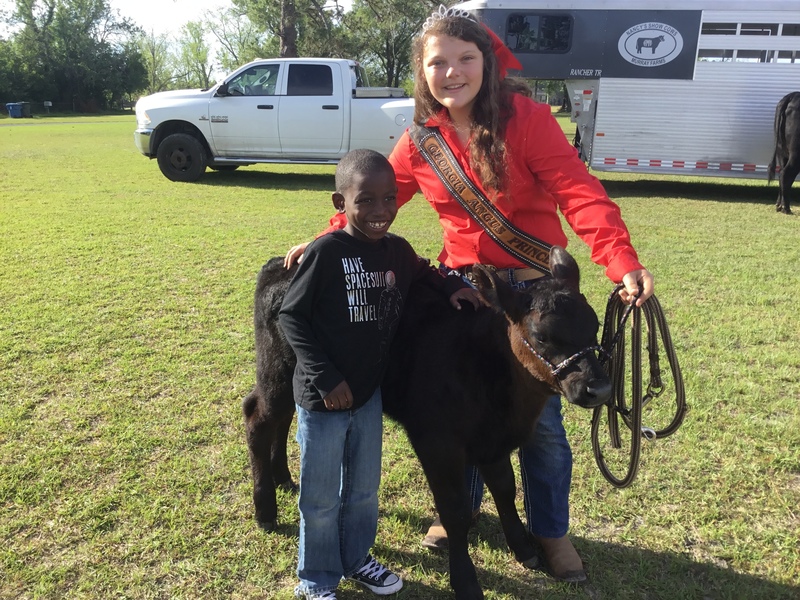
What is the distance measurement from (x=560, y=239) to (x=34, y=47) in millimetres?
66485

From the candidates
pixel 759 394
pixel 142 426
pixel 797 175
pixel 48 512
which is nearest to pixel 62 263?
pixel 142 426

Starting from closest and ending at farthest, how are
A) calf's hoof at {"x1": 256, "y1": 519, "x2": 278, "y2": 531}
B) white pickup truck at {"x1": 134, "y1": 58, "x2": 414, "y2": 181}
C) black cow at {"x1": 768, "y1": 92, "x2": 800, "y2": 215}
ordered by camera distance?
calf's hoof at {"x1": 256, "y1": 519, "x2": 278, "y2": 531}
black cow at {"x1": 768, "y1": 92, "x2": 800, "y2": 215}
white pickup truck at {"x1": 134, "y1": 58, "x2": 414, "y2": 181}

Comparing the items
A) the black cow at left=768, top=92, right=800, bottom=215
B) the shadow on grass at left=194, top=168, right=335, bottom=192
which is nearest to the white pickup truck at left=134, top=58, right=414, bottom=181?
the shadow on grass at left=194, top=168, right=335, bottom=192

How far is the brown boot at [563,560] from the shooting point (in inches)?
105

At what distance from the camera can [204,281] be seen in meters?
6.30

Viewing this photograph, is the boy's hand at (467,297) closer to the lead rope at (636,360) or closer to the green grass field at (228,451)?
the lead rope at (636,360)

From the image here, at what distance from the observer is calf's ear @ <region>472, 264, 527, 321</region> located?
2.29m

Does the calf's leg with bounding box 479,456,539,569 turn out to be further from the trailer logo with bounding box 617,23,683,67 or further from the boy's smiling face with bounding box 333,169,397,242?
the trailer logo with bounding box 617,23,683,67

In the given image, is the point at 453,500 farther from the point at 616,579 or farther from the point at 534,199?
the point at 534,199

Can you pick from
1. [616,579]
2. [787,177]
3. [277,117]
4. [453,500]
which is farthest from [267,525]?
[787,177]

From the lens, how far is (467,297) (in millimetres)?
2549

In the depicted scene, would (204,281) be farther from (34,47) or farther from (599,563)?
(34,47)

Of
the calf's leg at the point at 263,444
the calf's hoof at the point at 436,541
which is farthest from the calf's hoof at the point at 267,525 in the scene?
the calf's hoof at the point at 436,541

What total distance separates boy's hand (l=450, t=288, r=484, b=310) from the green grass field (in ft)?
3.94
